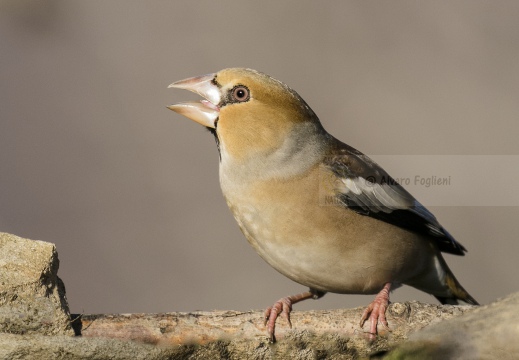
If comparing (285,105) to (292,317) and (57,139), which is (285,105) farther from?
(57,139)

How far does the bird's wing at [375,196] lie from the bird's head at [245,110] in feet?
1.19

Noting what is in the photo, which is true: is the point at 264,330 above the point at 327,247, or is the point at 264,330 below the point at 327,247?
below

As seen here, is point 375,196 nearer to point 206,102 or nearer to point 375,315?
point 375,315

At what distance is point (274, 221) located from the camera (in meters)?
4.31

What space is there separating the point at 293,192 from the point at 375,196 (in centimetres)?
56

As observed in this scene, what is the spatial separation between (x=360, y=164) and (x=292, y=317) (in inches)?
45.6

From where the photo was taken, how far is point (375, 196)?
4.69m

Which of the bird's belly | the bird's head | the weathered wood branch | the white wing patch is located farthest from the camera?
the white wing patch

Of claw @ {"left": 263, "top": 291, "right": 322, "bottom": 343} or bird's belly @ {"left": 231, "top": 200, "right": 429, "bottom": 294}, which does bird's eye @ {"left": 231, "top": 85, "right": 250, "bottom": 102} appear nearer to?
bird's belly @ {"left": 231, "top": 200, "right": 429, "bottom": 294}

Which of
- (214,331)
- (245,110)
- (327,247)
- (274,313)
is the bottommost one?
(214,331)

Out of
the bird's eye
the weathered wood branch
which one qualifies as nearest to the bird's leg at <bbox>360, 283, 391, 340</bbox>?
the weathered wood branch

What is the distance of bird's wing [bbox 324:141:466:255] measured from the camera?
15.0 ft

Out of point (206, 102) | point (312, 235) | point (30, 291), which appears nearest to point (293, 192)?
point (312, 235)

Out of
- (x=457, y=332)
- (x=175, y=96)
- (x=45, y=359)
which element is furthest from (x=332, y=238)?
(x=175, y=96)
